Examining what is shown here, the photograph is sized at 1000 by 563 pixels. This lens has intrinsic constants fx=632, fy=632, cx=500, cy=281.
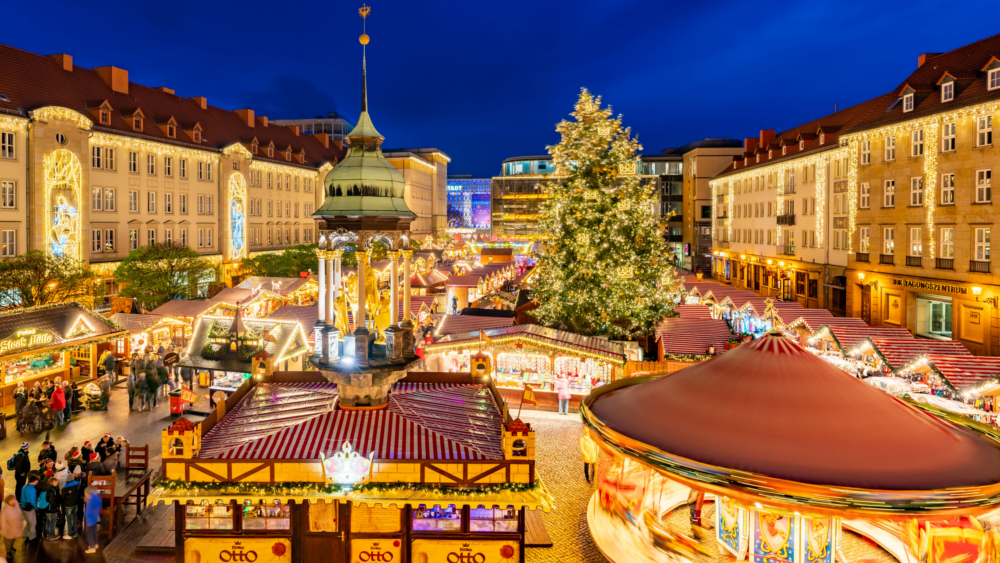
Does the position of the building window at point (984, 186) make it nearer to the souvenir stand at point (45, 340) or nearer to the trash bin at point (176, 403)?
the trash bin at point (176, 403)

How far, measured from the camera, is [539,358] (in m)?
20.6

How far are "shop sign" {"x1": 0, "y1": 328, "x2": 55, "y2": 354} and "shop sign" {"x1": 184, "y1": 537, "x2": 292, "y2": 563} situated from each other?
42.1 feet

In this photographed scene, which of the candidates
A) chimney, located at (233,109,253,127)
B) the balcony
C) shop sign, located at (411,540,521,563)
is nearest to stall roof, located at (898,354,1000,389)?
shop sign, located at (411,540,521,563)

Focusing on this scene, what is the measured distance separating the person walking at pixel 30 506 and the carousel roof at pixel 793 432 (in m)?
9.51

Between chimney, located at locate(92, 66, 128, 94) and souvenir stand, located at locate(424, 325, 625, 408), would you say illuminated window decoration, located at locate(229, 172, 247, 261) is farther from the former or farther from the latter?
souvenir stand, located at locate(424, 325, 625, 408)

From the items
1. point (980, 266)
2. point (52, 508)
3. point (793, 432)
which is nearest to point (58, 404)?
point (52, 508)

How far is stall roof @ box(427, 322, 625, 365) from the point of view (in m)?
19.8

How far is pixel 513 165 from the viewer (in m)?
98.4

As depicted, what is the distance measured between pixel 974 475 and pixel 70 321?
75.3 feet

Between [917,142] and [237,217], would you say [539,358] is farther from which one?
[237,217]

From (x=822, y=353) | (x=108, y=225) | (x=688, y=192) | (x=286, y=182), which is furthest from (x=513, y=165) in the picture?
(x=822, y=353)

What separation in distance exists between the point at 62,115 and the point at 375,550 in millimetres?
37148

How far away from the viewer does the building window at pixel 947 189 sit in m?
29.2

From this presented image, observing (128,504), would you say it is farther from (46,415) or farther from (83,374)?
(83,374)
